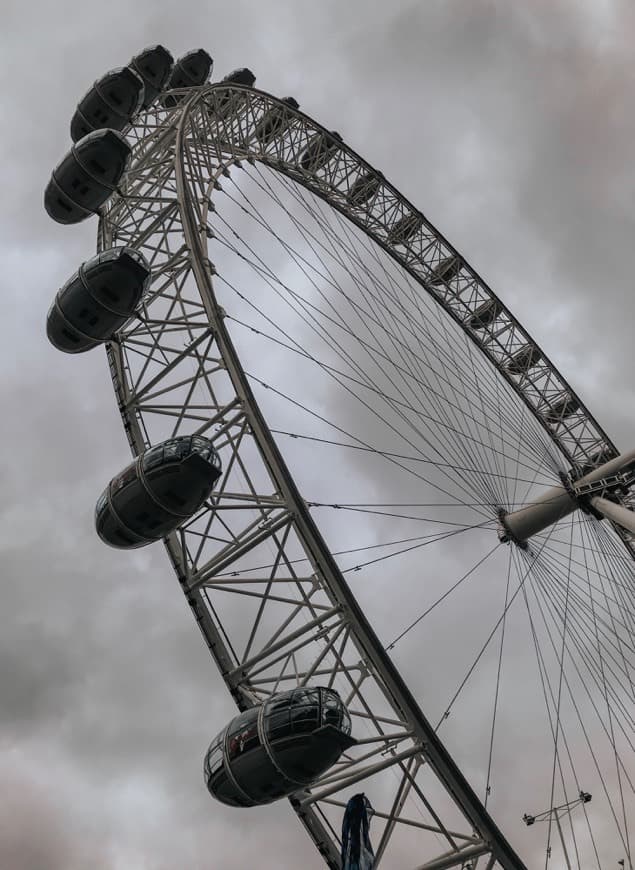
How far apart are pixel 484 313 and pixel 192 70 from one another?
14.5 metres

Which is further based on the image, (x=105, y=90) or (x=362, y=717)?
(x=105, y=90)

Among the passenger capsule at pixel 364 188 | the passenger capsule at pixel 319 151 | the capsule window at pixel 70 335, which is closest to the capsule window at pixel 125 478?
the capsule window at pixel 70 335

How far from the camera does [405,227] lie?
29.3 metres

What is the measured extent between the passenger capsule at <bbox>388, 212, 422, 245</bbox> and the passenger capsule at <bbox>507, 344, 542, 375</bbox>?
6594 mm

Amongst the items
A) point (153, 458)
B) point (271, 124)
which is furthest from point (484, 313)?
point (153, 458)

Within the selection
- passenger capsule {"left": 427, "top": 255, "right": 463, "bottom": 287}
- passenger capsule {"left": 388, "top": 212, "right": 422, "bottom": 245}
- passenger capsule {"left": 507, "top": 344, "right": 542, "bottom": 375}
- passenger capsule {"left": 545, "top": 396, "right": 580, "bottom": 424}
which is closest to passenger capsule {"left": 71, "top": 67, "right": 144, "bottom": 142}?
passenger capsule {"left": 388, "top": 212, "right": 422, "bottom": 245}

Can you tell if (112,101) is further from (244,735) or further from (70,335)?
(244,735)

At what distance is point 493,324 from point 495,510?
11.2 meters

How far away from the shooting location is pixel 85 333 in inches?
547

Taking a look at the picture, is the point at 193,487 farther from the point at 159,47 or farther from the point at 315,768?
the point at 159,47

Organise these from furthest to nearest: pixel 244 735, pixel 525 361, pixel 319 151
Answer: pixel 525 361
pixel 319 151
pixel 244 735

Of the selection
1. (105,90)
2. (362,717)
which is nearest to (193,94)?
(105,90)

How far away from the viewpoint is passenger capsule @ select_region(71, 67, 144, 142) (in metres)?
18.3

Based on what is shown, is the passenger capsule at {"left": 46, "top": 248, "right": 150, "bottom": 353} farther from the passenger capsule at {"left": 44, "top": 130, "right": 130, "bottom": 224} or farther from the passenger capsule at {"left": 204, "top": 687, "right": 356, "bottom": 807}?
the passenger capsule at {"left": 204, "top": 687, "right": 356, "bottom": 807}
